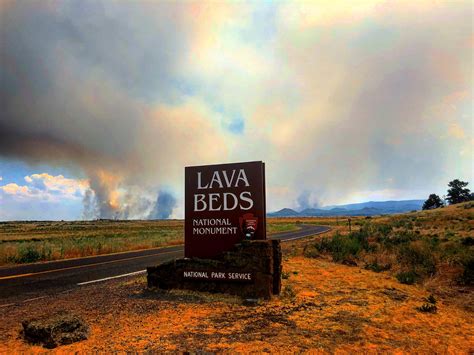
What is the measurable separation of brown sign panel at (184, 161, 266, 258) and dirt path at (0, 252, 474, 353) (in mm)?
1408

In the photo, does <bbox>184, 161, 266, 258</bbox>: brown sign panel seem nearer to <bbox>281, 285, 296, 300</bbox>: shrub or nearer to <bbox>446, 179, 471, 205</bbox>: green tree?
<bbox>281, 285, 296, 300</bbox>: shrub

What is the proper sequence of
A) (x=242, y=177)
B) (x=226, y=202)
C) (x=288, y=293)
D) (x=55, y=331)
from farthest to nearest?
1. (x=226, y=202)
2. (x=242, y=177)
3. (x=288, y=293)
4. (x=55, y=331)

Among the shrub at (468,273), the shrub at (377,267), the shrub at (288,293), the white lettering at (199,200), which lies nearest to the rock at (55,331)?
the white lettering at (199,200)

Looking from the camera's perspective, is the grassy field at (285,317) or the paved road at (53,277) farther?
the paved road at (53,277)

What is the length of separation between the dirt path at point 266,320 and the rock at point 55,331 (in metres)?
0.13

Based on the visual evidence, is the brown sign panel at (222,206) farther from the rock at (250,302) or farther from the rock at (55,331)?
the rock at (55,331)

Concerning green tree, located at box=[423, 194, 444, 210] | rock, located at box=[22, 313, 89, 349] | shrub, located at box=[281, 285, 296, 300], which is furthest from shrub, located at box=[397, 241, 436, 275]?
green tree, located at box=[423, 194, 444, 210]

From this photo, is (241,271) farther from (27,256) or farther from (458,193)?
(458,193)

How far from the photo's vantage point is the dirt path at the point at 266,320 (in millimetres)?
4668

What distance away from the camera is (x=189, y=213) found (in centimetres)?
877

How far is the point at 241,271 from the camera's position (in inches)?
294

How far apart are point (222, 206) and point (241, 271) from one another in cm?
178

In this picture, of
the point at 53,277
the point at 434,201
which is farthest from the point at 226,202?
the point at 434,201

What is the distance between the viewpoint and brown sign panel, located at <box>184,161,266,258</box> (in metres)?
8.01
